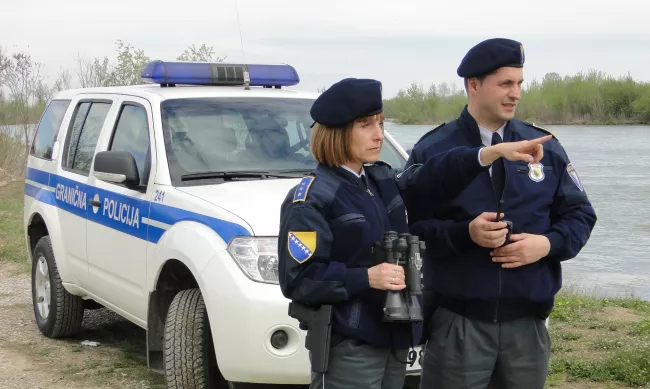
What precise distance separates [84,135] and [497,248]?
4.03 m

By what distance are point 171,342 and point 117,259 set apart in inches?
40.1

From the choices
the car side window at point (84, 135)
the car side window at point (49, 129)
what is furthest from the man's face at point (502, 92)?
the car side window at point (49, 129)

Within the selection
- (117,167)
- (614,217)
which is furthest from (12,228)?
(614,217)

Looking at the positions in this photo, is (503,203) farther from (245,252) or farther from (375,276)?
(245,252)

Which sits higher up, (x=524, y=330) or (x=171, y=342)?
(x=524, y=330)

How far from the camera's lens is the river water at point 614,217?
1209 cm

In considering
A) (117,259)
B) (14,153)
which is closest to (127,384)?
(117,259)

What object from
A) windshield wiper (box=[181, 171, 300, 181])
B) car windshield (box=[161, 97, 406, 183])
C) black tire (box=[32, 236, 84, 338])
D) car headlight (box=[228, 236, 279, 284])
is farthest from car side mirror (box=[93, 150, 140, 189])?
black tire (box=[32, 236, 84, 338])

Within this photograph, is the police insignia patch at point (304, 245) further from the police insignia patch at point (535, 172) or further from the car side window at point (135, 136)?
the car side window at point (135, 136)

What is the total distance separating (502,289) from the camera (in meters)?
2.94

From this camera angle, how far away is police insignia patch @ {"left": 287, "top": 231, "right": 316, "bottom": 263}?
8.95ft

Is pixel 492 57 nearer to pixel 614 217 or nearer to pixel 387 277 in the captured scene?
pixel 387 277

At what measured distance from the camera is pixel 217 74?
602 cm

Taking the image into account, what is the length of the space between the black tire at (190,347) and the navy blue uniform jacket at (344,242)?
179 centimetres
